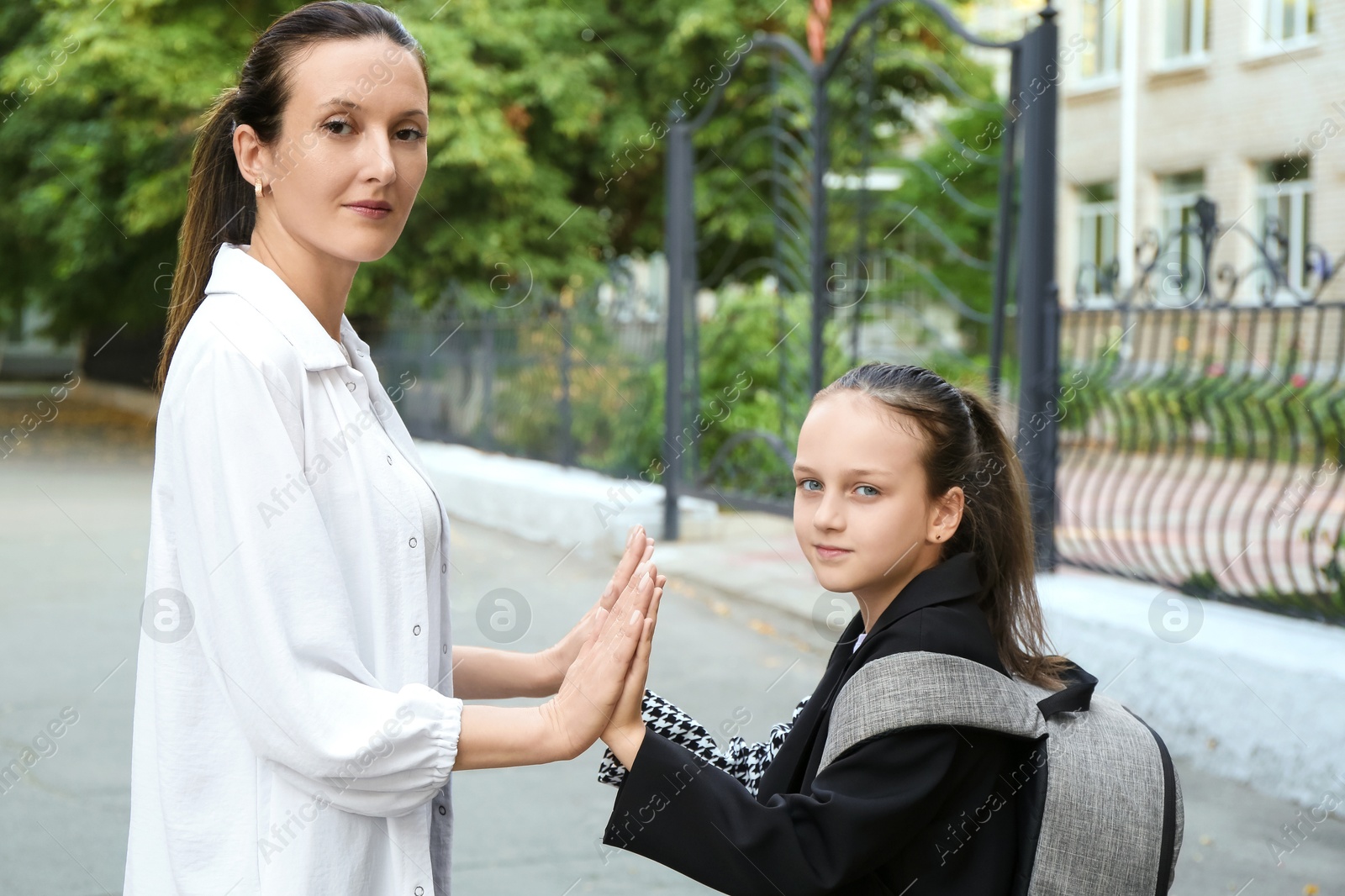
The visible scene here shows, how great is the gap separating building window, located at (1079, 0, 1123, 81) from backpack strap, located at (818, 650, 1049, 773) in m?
21.8

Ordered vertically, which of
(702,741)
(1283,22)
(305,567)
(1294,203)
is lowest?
(702,741)

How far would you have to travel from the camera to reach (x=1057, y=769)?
1662mm

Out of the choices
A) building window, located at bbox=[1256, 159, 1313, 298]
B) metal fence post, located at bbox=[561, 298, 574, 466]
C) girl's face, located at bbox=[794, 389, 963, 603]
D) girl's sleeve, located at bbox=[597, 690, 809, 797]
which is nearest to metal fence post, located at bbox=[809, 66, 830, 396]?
metal fence post, located at bbox=[561, 298, 574, 466]

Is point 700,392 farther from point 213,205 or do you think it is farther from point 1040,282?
point 213,205

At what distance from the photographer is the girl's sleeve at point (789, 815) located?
1610mm

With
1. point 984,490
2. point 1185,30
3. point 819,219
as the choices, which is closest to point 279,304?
point 984,490

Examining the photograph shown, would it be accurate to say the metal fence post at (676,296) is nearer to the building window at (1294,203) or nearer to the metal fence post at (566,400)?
the metal fence post at (566,400)

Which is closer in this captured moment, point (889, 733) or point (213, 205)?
point (889, 733)

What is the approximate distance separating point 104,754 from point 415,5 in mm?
12779

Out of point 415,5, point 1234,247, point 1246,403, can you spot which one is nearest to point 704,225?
point 415,5

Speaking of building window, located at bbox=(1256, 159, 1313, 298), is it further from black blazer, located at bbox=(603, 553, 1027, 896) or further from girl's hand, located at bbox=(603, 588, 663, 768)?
girl's hand, located at bbox=(603, 588, 663, 768)

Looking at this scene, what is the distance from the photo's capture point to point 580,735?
160cm

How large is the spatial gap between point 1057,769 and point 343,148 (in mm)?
1193

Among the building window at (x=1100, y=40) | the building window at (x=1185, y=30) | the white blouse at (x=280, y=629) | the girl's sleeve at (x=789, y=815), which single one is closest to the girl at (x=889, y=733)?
the girl's sleeve at (x=789, y=815)
